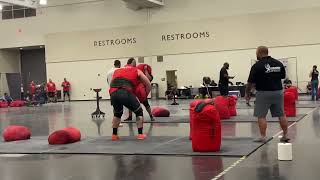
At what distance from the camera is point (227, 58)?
33.0 m

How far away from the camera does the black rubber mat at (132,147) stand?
813cm

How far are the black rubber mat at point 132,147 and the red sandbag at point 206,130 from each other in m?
0.18

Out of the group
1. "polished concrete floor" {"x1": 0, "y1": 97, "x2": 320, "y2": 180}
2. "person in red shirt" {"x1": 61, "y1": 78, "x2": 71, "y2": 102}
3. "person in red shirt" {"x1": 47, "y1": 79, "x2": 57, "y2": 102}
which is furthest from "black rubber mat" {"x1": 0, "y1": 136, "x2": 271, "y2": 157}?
"person in red shirt" {"x1": 47, "y1": 79, "x2": 57, "y2": 102}

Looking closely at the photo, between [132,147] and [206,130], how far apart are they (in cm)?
165

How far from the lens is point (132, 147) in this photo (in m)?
8.97

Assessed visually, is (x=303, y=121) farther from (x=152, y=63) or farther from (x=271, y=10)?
(x=152, y=63)

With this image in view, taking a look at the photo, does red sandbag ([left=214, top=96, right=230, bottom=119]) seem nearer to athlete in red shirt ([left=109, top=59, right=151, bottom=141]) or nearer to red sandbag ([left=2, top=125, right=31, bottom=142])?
athlete in red shirt ([left=109, top=59, right=151, bottom=141])

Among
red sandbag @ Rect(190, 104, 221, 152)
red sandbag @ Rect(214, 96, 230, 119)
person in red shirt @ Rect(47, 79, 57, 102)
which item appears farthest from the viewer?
person in red shirt @ Rect(47, 79, 57, 102)

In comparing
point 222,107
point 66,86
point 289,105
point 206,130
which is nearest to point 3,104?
point 66,86

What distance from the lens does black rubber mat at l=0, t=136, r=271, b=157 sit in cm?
813

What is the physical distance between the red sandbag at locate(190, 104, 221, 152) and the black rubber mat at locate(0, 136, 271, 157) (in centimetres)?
18

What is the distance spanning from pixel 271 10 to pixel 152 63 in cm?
921

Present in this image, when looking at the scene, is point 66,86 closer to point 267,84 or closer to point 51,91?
point 51,91

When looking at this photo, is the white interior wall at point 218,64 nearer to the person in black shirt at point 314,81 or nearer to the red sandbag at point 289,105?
the person in black shirt at point 314,81
